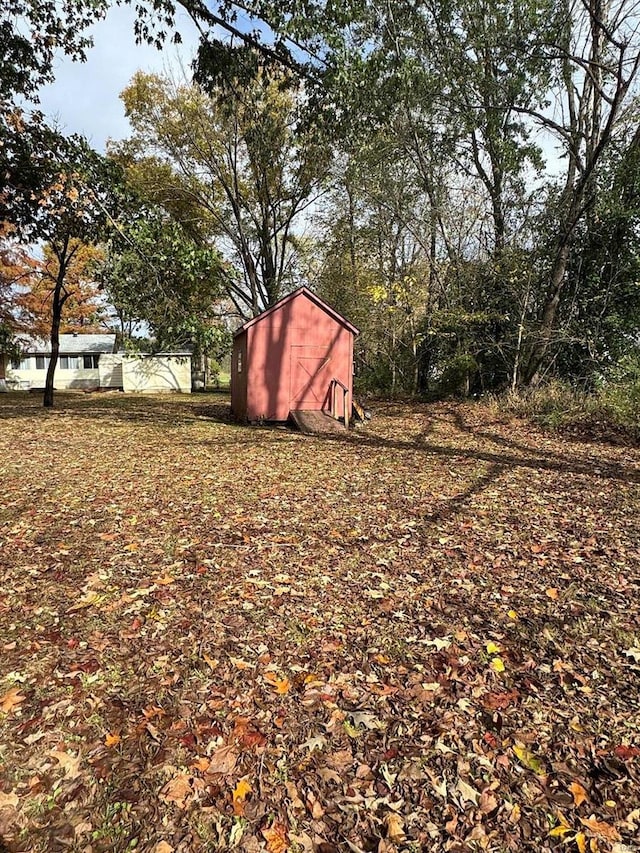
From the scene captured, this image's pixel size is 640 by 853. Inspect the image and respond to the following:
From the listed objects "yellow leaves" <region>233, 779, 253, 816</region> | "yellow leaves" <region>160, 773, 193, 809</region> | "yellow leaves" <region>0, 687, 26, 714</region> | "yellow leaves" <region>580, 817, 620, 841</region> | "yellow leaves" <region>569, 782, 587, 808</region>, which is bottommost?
"yellow leaves" <region>160, 773, 193, 809</region>

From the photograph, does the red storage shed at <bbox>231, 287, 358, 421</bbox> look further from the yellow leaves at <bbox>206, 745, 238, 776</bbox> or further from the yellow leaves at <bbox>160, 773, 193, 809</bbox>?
the yellow leaves at <bbox>160, 773, 193, 809</bbox>

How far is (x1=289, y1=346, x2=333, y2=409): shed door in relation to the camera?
13594 millimetres

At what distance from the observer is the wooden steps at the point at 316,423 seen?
1238 centimetres

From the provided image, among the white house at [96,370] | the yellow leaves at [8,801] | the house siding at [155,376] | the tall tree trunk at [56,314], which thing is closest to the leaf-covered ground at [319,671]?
the yellow leaves at [8,801]

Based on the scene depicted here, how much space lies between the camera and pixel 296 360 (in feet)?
44.5

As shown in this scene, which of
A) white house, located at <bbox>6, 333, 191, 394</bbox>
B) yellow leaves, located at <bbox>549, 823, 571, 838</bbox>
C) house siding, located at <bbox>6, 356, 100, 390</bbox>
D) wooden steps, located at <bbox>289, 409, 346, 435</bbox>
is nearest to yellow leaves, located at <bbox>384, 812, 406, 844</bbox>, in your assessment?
yellow leaves, located at <bbox>549, 823, 571, 838</bbox>

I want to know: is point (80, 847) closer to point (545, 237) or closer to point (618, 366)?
point (618, 366)

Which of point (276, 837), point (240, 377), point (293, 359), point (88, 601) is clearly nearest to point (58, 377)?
point (240, 377)

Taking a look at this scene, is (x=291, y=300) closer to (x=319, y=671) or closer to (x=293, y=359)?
(x=293, y=359)

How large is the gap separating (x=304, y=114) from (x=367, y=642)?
658cm

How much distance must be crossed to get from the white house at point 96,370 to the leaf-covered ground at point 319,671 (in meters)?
24.1

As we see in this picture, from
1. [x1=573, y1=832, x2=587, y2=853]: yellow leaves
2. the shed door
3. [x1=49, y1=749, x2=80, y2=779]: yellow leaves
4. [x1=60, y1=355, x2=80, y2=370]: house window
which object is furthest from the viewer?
[x1=60, y1=355, x2=80, y2=370]: house window

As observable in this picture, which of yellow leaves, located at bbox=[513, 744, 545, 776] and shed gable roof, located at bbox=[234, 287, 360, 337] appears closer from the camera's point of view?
yellow leaves, located at bbox=[513, 744, 545, 776]

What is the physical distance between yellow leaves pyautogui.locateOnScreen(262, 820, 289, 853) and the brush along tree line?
262 inches
